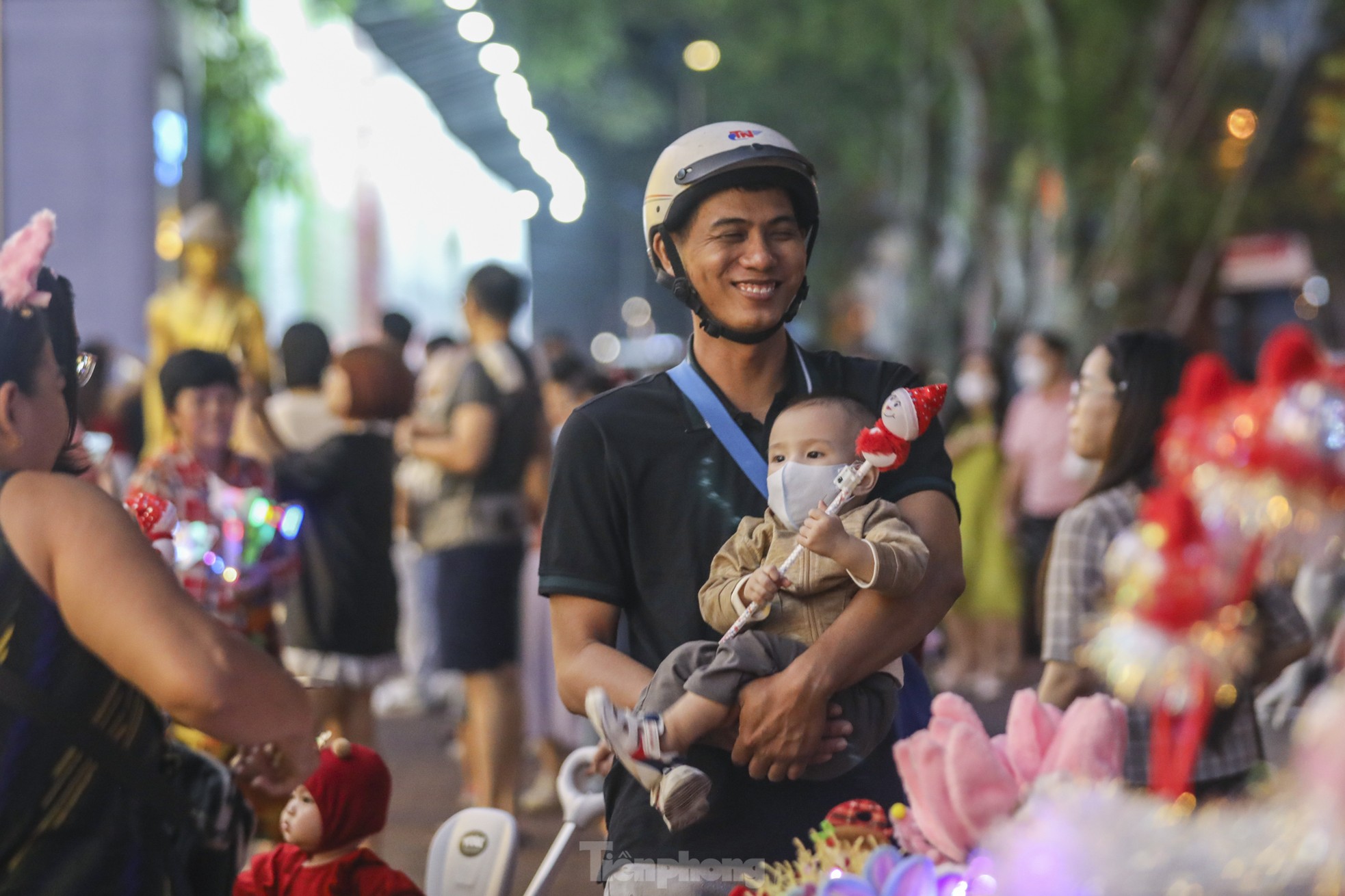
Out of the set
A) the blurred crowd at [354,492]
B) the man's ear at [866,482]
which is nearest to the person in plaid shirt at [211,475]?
the blurred crowd at [354,492]

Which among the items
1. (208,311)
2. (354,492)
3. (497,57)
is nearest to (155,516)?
(354,492)

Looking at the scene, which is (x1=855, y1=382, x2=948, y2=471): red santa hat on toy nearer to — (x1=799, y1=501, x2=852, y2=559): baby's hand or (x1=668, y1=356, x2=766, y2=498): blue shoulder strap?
(x1=799, y1=501, x2=852, y2=559): baby's hand

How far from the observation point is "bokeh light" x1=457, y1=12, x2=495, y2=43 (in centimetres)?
1756

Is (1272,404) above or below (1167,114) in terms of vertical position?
below

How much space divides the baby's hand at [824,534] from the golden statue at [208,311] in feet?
18.2

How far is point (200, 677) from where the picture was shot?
6.77 feet

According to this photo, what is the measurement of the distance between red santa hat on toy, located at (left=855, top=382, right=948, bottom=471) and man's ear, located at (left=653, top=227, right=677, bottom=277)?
554mm

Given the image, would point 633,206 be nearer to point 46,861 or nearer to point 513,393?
point 513,393

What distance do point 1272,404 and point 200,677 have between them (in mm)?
1351

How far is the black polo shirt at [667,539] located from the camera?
104 inches

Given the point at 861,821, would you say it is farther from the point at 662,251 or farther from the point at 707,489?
the point at 662,251

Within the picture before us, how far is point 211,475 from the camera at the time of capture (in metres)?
5.21

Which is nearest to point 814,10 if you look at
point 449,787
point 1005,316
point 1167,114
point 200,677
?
point 1005,316

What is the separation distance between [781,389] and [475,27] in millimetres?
16276
